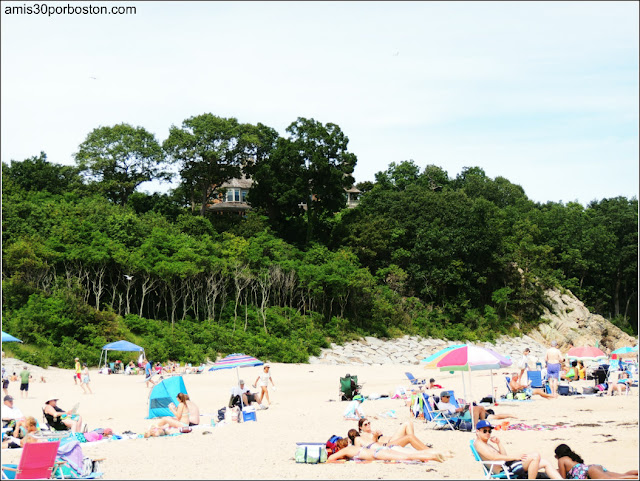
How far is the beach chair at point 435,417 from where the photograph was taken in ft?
47.5

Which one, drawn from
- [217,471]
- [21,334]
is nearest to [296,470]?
[217,471]

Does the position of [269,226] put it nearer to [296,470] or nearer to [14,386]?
[14,386]

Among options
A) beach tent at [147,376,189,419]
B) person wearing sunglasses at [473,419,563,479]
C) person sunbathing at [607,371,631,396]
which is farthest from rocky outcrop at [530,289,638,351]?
person wearing sunglasses at [473,419,563,479]

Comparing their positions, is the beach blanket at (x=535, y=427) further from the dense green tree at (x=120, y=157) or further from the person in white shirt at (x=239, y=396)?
the dense green tree at (x=120, y=157)

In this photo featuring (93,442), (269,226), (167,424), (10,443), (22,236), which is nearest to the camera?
(10,443)

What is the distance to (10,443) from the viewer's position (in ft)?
40.0

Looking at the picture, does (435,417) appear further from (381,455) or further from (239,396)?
(239,396)

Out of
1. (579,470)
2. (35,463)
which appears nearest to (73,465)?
(35,463)

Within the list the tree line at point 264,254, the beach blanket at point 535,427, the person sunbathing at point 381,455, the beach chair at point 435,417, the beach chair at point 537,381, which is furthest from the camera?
the tree line at point 264,254

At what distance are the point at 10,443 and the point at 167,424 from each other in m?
3.01

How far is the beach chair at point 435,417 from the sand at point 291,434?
210mm

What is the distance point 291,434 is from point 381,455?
10.8 ft

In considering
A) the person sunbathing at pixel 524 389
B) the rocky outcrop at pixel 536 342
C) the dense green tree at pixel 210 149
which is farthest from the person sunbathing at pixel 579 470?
the dense green tree at pixel 210 149

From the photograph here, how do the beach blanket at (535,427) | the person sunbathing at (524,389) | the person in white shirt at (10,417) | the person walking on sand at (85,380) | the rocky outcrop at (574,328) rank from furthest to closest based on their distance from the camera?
the rocky outcrop at (574,328)
the person walking on sand at (85,380)
the person sunbathing at (524,389)
the beach blanket at (535,427)
the person in white shirt at (10,417)
